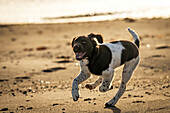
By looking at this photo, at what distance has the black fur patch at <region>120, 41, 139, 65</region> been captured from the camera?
18.6 feet

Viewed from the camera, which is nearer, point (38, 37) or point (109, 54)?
point (109, 54)

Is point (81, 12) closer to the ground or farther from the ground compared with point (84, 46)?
farther from the ground

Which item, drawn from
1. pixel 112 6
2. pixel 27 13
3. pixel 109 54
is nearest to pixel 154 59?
pixel 109 54

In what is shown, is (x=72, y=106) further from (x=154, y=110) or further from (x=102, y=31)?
(x=102, y=31)

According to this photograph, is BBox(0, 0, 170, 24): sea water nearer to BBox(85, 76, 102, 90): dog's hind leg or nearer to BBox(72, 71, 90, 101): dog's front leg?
BBox(85, 76, 102, 90): dog's hind leg

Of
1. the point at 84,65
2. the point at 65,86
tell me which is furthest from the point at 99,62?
the point at 65,86

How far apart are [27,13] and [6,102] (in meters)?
27.4

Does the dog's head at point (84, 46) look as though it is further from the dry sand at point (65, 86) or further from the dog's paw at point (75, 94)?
the dry sand at point (65, 86)

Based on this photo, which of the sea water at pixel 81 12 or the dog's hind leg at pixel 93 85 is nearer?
the dog's hind leg at pixel 93 85

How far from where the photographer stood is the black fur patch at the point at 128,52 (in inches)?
224

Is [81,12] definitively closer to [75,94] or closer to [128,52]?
[128,52]

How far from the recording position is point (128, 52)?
5.76 m

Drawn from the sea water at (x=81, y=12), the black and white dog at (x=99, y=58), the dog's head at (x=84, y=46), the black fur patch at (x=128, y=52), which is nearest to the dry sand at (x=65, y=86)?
the black and white dog at (x=99, y=58)

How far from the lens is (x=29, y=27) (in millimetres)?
24344
